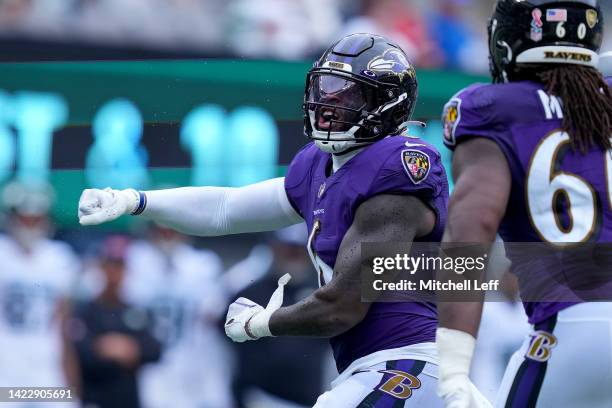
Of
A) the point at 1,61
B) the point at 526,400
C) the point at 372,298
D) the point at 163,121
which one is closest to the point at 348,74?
the point at 372,298

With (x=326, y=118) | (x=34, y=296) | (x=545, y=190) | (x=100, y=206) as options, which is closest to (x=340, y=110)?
(x=326, y=118)

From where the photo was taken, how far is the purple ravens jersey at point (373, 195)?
3.35 m

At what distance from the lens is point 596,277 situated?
2660 mm

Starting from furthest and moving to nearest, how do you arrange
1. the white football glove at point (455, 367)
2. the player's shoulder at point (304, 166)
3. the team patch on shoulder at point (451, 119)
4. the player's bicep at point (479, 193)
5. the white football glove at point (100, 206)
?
the player's shoulder at point (304, 166) < the white football glove at point (100, 206) < the team patch on shoulder at point (451, 119) < the player's bicep at point (479, 193) < the white football glove at point (455, 367)

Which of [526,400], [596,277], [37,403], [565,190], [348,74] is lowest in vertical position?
[37,403]

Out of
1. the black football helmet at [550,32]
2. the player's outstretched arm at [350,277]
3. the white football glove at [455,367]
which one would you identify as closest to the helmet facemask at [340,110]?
the player's outstretched arm at [350,277]

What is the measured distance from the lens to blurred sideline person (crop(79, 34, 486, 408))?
329cm

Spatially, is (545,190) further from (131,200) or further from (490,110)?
(131,200)

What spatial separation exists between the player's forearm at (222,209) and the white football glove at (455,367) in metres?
1.40

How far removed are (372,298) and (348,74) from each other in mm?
718

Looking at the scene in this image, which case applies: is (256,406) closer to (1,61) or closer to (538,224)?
(1,61)

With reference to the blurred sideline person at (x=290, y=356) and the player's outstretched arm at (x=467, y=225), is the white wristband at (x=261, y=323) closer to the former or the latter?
the player's outstretched arm at (x=467, y=225)

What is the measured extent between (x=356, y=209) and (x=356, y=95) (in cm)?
42

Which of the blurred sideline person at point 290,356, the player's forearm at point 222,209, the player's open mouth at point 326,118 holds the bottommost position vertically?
the blurred sideline person at point 290,356
